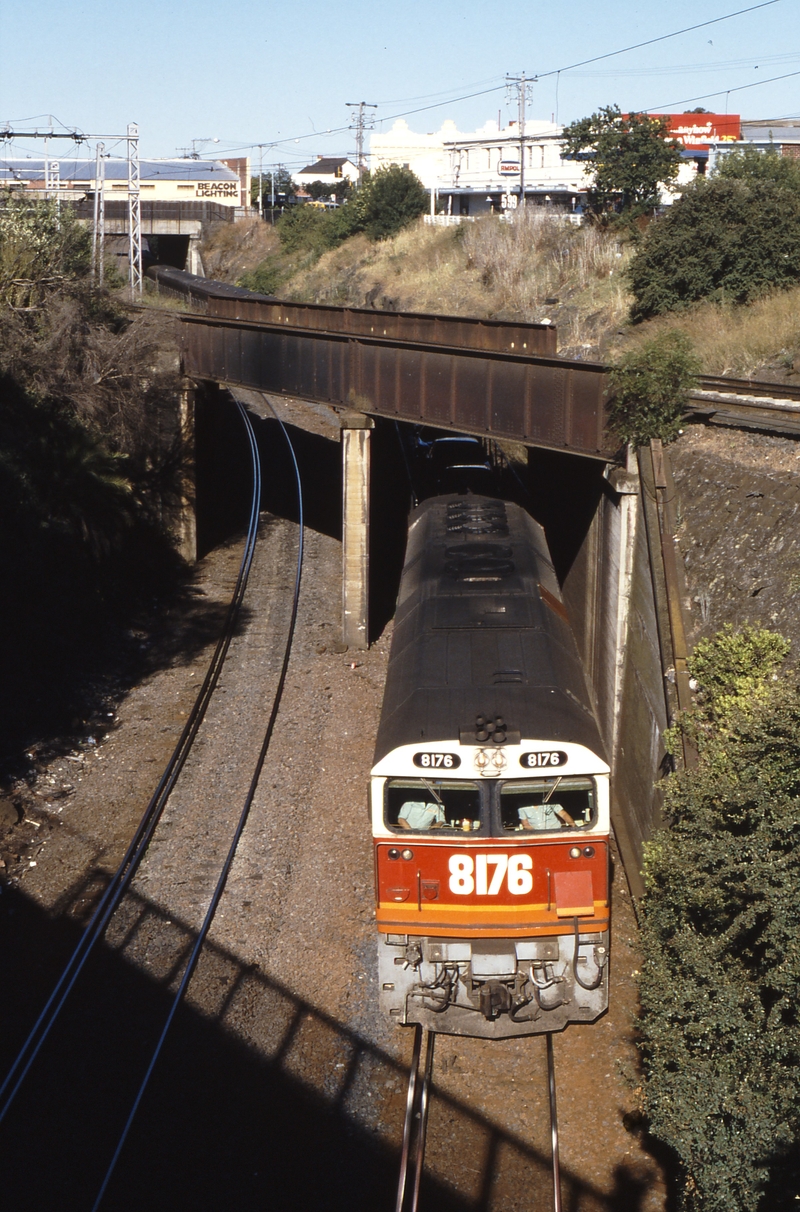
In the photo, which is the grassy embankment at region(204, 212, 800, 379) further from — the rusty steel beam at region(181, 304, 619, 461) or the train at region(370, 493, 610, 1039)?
the train at region(370, 493, 610, 1039)

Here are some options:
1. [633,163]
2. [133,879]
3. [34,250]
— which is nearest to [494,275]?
[633,163]

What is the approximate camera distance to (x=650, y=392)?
47.8ft

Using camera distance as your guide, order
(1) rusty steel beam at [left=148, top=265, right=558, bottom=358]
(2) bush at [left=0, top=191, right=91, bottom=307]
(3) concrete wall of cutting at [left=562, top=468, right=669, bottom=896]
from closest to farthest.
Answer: (3) concrete wall of cutting at [left=562, top=468, right=669, bottom=896], (1) rusty steel beam at [left=148, top=265, right=558, bottom=358], (2) bush at [left=0, top=191, right=91, bottom=307]

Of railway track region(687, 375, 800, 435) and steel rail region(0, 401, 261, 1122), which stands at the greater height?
railway track region(687, 375, 800, 435)

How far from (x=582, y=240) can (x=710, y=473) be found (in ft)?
96.2

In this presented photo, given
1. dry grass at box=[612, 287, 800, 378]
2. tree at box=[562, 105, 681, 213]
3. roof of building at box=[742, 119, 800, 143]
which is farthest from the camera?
roof of building at box=[742, 119, 800, 143]

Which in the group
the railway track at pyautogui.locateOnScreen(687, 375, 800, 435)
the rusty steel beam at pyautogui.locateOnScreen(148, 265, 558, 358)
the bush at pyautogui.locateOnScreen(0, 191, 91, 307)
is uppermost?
the bush at pyautogui.locateOnScreen(0, 191, 91, 307)

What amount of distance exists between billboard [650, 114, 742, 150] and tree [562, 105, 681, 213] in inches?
1058

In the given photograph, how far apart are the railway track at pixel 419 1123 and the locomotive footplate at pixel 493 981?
328mm

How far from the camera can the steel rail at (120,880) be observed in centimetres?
930

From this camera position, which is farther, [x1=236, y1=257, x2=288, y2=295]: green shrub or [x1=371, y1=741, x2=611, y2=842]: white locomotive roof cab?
[x1=236, y1=257, x2=288, y2=295]: green shrub

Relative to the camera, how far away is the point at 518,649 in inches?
392

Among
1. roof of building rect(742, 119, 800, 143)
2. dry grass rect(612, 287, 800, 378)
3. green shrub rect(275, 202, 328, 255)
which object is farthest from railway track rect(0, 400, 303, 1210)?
roof of building rect(742, 119, 800, 143)

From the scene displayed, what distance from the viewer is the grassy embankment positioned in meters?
23.0
